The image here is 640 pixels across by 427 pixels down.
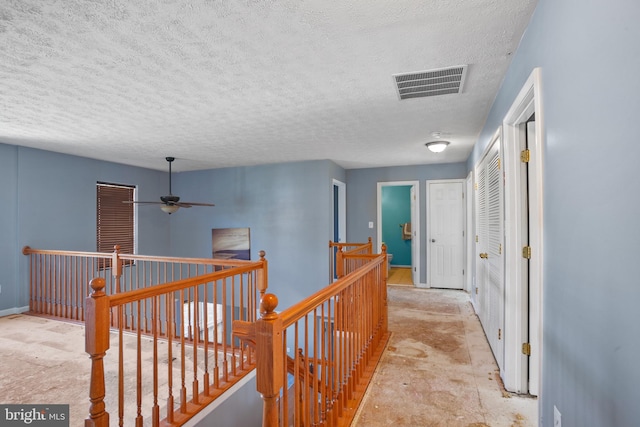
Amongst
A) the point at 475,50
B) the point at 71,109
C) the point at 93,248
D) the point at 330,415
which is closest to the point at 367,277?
the point at 330,415

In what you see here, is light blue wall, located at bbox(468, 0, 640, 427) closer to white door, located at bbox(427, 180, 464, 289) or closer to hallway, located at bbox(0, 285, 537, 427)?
hallway, located at bbox(0, 285, 537, 427)

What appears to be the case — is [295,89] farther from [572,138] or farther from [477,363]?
[477,363]

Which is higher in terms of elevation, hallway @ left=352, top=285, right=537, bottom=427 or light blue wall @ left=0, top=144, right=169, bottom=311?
light blue wall @ left=0, top=144, right=169, bottom=311

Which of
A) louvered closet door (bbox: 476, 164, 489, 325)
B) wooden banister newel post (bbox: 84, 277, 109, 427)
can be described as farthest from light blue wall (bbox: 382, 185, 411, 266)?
wooden banister newel post (bbox: 84, 277, 109, 427)

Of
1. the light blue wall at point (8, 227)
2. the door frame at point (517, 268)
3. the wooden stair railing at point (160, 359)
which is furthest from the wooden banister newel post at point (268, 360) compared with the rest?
the light blue wall at point (8, 227)

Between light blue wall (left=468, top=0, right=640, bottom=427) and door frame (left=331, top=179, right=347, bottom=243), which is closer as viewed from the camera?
light blue wall (left=468, top=0, right=640, bottom=427)

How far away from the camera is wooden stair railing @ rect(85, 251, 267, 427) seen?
60.9 inches

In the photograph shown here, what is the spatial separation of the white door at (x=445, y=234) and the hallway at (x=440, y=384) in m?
1.94

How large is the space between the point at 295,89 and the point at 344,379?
218cm

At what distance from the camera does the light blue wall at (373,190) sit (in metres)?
5.92

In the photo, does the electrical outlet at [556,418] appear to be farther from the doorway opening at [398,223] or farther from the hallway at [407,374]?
the doorway opening at [398,223]

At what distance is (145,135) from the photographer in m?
3.84

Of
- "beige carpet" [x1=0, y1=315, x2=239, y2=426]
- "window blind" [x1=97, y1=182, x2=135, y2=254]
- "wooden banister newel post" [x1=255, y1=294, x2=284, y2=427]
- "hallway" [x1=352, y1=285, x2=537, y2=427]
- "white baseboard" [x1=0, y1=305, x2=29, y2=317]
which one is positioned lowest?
"beige carpet" [x1=0, y1=315, x2=239, y2=426]

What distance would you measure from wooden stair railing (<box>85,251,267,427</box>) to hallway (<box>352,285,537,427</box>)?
3.73 feet
